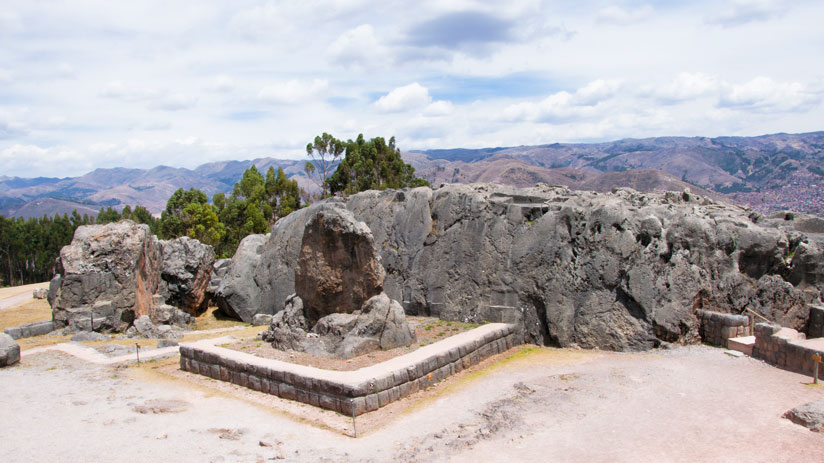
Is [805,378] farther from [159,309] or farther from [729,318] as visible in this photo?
[159,309]

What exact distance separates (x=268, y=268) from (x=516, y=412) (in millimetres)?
14861

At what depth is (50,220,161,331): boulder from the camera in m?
19.7

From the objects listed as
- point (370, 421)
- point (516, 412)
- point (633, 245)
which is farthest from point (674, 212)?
point (370, 421)

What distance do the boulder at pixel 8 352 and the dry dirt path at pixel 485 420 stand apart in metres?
0.82

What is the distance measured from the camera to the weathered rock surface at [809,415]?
9.27 meters

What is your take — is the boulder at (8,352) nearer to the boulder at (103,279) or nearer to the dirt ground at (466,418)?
the dirt ground at (466,418)

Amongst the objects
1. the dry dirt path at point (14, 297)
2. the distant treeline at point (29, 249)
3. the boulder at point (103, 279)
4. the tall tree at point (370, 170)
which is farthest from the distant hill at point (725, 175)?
the distant treeline at point (29, 249)

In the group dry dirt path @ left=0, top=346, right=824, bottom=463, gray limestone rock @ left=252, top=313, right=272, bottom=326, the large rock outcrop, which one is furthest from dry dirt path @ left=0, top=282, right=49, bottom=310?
the large rock outcrop

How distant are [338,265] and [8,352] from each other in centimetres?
918

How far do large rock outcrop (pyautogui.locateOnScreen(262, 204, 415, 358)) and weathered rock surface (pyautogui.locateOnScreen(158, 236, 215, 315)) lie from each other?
9.49m

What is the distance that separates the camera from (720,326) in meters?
15.0

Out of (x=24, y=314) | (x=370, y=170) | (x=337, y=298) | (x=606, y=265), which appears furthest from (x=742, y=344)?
(x=370, y=170)

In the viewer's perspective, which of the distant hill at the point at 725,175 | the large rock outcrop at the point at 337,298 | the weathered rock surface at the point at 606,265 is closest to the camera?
the large rock outcrop at the point at 337,298

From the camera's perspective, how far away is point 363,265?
54.5 feet
